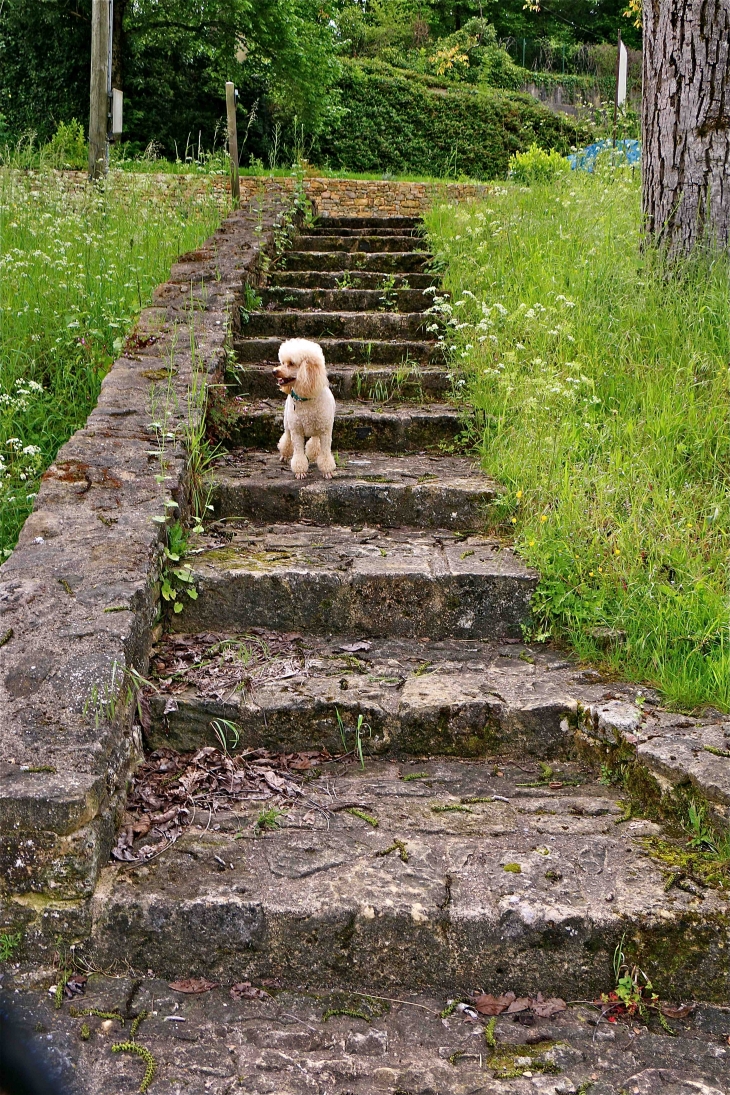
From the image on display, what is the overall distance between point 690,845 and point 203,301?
442 cm

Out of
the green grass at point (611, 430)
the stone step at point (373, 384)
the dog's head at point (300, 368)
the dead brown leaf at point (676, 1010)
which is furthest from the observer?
the stone step at point (373, 384)

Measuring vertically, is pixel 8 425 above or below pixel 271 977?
above

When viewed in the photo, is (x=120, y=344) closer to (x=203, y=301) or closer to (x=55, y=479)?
(x=203, y=301)

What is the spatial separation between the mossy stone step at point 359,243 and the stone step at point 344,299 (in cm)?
139

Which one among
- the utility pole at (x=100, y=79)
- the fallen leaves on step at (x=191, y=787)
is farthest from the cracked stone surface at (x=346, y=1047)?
the utility pole at (x=100, y=79)

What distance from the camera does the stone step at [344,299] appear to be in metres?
6.50

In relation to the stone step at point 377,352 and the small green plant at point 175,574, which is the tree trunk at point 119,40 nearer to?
the stone step at point 377,352

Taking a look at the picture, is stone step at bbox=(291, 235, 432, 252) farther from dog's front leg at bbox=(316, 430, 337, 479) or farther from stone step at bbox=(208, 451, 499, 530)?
stone step at bbox=(208, 451, 499, 530)

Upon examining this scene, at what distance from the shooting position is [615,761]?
2777 mm

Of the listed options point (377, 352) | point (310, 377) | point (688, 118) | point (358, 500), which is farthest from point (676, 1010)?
point (688, 118)

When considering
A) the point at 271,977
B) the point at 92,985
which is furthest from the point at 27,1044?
the point at 271,977

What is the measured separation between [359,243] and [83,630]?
5.91 metres

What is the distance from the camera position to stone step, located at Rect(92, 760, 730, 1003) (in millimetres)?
2195

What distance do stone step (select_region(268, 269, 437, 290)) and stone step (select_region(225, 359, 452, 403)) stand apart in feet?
5.48
